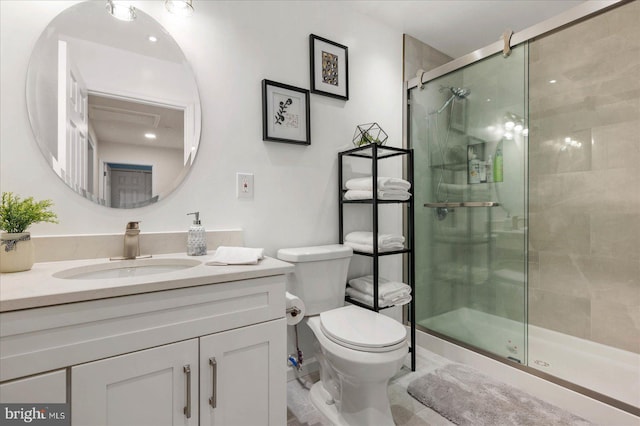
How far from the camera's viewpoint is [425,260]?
2.39 metres

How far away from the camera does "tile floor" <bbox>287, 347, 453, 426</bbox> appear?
4.83 ft

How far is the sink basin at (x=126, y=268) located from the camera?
1.16 m

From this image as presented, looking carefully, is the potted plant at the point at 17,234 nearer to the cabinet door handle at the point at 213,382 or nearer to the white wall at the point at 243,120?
the white wall at the point at 243,120

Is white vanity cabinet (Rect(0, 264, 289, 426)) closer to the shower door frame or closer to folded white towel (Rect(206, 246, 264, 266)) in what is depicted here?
folded white towel (Rect(206, 246, 264, 266))

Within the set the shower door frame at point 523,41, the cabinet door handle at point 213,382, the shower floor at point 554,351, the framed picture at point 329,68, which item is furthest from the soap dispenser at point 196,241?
the shower floor at point 554,351

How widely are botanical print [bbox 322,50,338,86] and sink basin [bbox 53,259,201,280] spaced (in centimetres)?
138

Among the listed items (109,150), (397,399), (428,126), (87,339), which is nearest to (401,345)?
(397,399)

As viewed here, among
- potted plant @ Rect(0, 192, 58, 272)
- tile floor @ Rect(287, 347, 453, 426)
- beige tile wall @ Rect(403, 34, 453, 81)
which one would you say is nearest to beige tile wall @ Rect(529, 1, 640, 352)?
beige tile wall @ Rect(403, 34, 453, 81)

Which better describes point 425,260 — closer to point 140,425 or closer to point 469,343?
point 469,343

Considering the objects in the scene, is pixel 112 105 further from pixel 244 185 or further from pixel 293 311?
pixel 293 311

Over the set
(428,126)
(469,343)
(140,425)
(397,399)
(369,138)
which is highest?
(428,126)

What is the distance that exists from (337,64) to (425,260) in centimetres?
155

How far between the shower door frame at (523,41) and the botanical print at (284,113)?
38.9 inches

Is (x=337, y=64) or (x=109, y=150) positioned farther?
(x=337, y=64)
